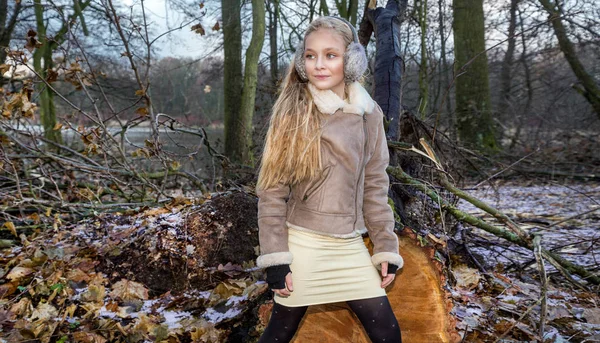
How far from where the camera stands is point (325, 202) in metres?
1.96

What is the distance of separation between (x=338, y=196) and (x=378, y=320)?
56cm

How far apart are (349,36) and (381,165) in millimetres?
617

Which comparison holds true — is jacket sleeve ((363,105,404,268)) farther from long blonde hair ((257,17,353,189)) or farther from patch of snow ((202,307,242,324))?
patch of snow ((202,307,242,324))

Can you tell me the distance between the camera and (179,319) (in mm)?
2828

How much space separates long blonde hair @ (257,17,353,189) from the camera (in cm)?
195

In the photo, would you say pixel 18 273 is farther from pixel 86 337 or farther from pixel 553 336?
pixel 553 336

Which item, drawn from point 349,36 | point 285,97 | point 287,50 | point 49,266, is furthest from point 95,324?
point 287,50

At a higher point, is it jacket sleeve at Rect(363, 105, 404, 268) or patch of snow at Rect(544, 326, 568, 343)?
jacket sleeve at Rect(363, 105, 404, 268)

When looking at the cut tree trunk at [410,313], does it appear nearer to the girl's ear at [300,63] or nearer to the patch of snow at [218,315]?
the patch of snow at [218,315]

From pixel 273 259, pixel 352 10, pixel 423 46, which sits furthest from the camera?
pixel 352 10

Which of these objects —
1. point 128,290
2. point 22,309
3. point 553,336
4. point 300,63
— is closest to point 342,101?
point 300,63

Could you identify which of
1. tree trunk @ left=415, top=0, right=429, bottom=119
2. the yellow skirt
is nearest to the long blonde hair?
the yellow skirt

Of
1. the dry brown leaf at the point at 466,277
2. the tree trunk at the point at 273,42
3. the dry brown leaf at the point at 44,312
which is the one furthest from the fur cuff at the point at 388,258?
the tree trunk at the point at 273,42

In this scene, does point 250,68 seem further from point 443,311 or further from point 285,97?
point 443,311
